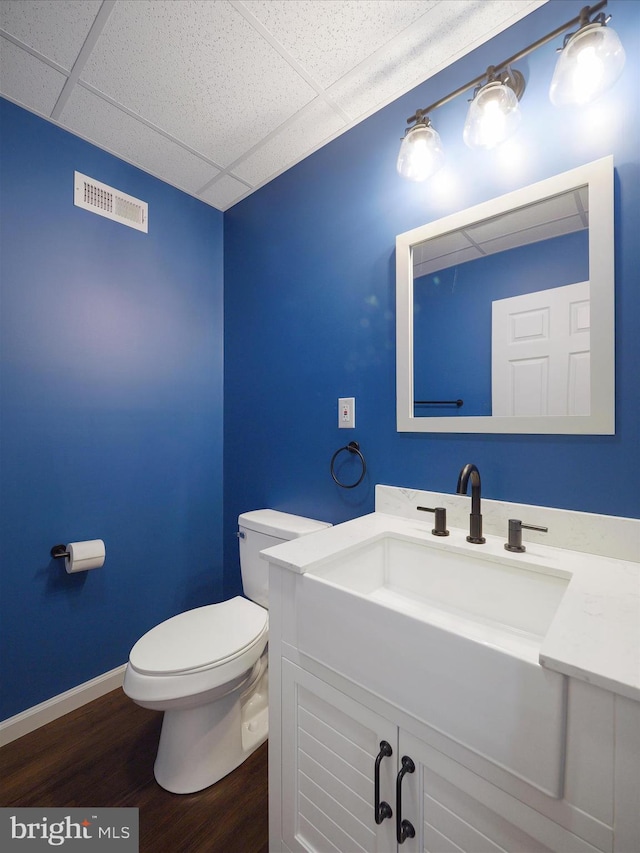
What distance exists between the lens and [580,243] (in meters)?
1.00

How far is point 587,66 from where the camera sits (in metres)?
0.91

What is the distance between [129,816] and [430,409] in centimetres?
162

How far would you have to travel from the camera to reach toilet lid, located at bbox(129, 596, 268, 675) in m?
1.15

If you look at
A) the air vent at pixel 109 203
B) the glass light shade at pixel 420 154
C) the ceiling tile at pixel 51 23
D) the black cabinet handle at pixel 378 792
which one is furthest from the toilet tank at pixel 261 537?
the ceiling tile at pixel 51 23

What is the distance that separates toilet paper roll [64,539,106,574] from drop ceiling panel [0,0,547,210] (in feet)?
5.79

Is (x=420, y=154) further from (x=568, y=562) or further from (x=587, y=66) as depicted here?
(x=568, y=562)

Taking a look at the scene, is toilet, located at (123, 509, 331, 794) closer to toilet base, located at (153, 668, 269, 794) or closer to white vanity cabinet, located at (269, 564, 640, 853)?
toilet base, located at (153, 668, 269, 794)

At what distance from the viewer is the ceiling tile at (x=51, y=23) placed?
1083 mm

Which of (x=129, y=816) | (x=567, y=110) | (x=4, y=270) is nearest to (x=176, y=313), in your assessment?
(x=4, y=270)

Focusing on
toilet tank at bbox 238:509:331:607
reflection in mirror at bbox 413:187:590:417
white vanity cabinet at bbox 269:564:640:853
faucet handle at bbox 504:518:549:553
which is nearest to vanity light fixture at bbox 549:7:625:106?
reflection in mirror at bbox 413:187:590:417

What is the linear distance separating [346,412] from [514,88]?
1148 millimetres

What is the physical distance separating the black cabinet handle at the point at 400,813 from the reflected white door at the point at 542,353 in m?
0.91

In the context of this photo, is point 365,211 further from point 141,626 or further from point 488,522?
point 141,626

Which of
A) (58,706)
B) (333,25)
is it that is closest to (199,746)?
(58,706)
